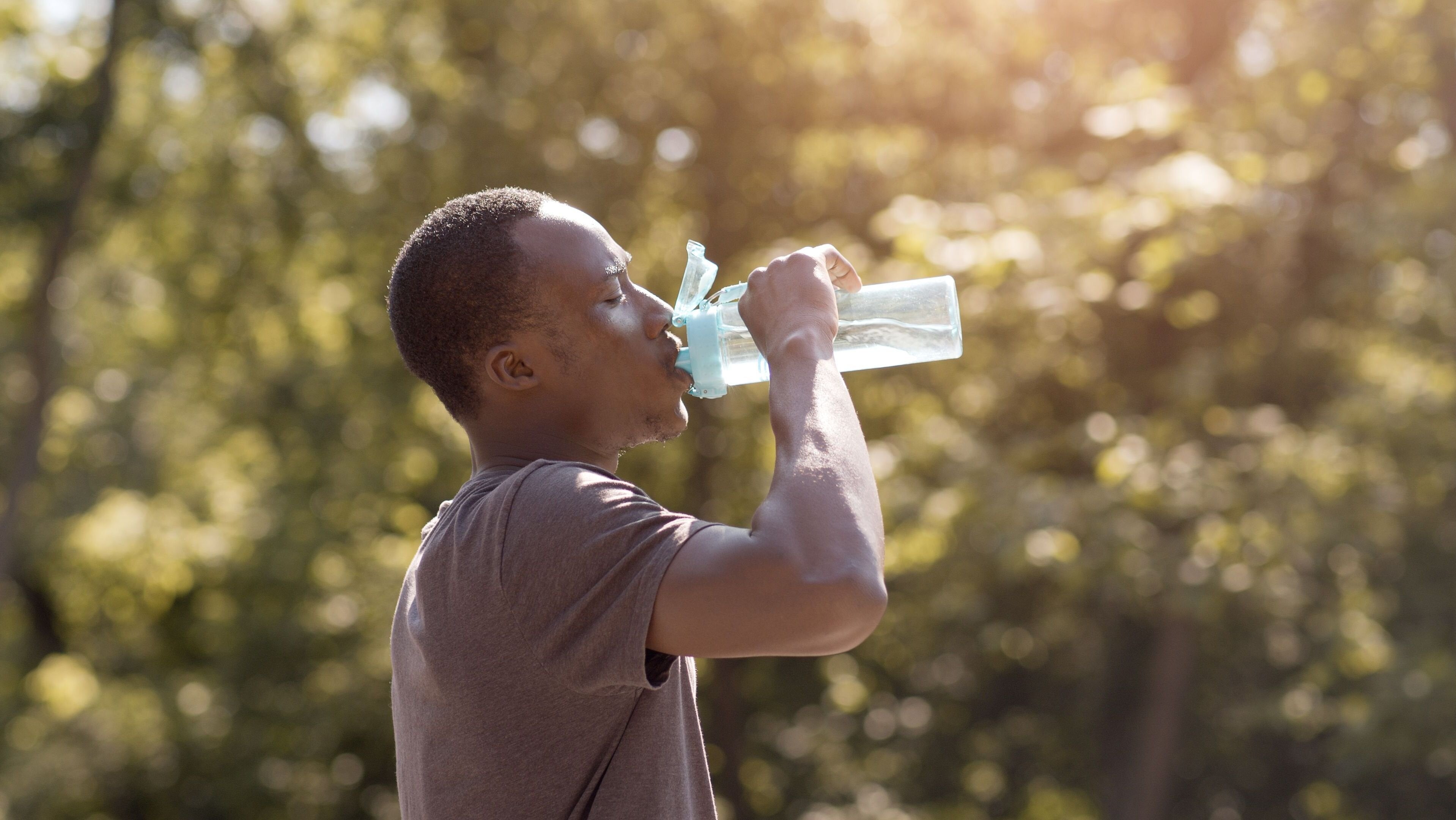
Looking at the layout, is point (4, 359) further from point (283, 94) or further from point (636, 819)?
point (636, 819)

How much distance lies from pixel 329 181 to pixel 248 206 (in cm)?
91

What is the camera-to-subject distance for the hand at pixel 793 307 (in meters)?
1.59

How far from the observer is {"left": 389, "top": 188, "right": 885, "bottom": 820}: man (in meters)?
1.34

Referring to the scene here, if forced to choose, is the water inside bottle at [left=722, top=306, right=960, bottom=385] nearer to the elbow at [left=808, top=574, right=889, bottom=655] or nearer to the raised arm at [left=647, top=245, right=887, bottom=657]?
the raised arm at [left=647, top=245, right=887, bottom=657]

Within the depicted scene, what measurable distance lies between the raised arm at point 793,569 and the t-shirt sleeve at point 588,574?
0.03 m

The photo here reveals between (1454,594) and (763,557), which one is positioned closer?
(763,557)

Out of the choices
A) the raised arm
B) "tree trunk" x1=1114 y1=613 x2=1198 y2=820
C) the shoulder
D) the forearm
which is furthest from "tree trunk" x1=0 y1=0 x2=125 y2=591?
the raised arm

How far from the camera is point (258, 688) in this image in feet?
39.2

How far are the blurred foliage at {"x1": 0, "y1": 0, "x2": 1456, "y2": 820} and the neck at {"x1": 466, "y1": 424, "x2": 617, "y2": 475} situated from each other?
363cm

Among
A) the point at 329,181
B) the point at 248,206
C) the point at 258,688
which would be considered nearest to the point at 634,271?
the point at 329,181

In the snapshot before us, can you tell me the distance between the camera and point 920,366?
812 centimetres

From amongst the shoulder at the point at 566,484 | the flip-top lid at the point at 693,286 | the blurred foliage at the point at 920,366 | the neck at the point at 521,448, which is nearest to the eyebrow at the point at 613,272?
the flip-top lid at the point at 693,286

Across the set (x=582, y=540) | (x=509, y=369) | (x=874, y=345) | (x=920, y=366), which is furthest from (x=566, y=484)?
(x=920, y=366)

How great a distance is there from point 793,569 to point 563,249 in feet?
2.06
